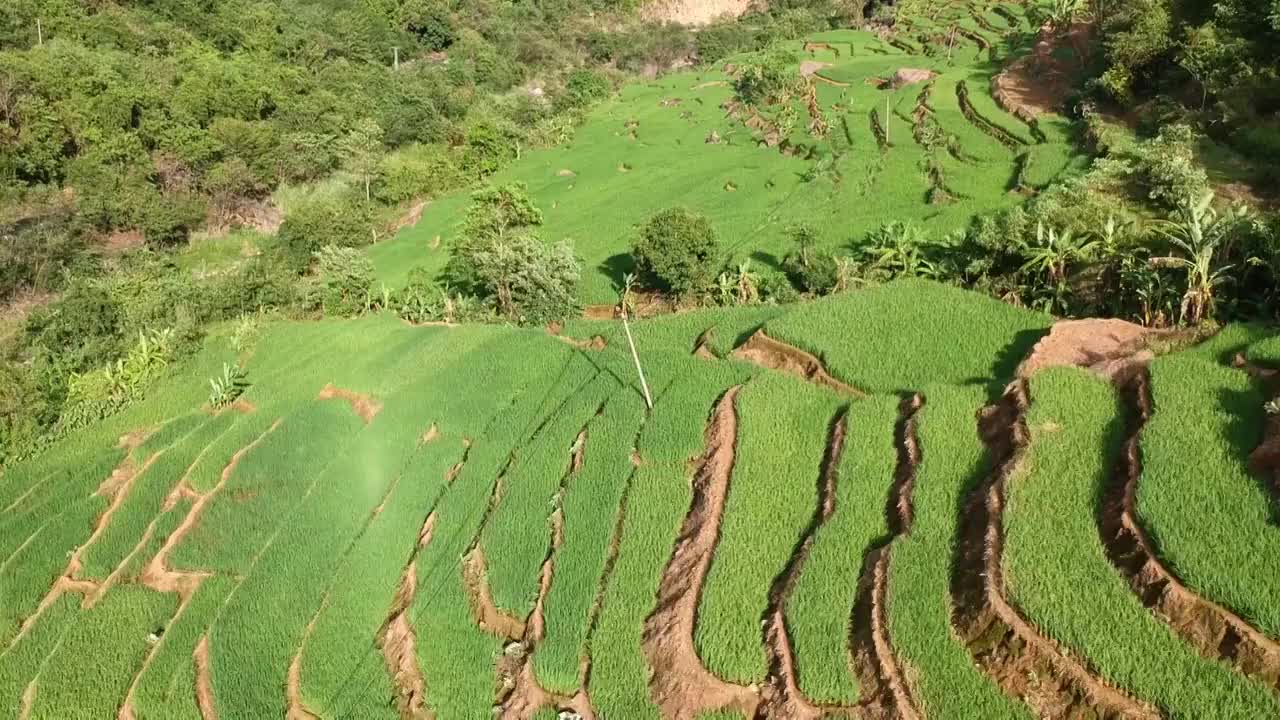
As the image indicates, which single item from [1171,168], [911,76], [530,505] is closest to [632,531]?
[530,505]

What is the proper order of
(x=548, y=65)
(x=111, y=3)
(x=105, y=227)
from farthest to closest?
(x=548, y=65)
(x=111, y=3)
(x=105, y=227)

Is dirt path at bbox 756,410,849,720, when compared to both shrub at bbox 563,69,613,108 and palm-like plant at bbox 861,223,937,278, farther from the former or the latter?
shrub at bbox 563,69,613,108

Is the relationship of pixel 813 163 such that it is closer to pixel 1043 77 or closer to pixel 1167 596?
pixel 1043 77

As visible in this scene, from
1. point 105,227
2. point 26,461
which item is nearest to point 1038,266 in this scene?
point 26,461

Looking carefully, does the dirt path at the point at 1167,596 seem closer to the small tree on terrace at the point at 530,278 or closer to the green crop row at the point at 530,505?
the green crop row at the point at 530,505

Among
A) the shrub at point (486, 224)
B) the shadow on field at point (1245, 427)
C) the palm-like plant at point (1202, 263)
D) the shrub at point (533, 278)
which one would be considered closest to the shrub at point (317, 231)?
the shrub at point (486, 224)

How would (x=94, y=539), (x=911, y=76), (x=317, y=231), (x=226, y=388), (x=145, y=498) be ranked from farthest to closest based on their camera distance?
(x=911, y=76)
(x=317, y=231)
(x=226, y=388)
(x=145, y=498)
(x=94, y=539)

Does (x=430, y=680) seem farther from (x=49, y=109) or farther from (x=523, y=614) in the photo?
(x=49, y=109)
